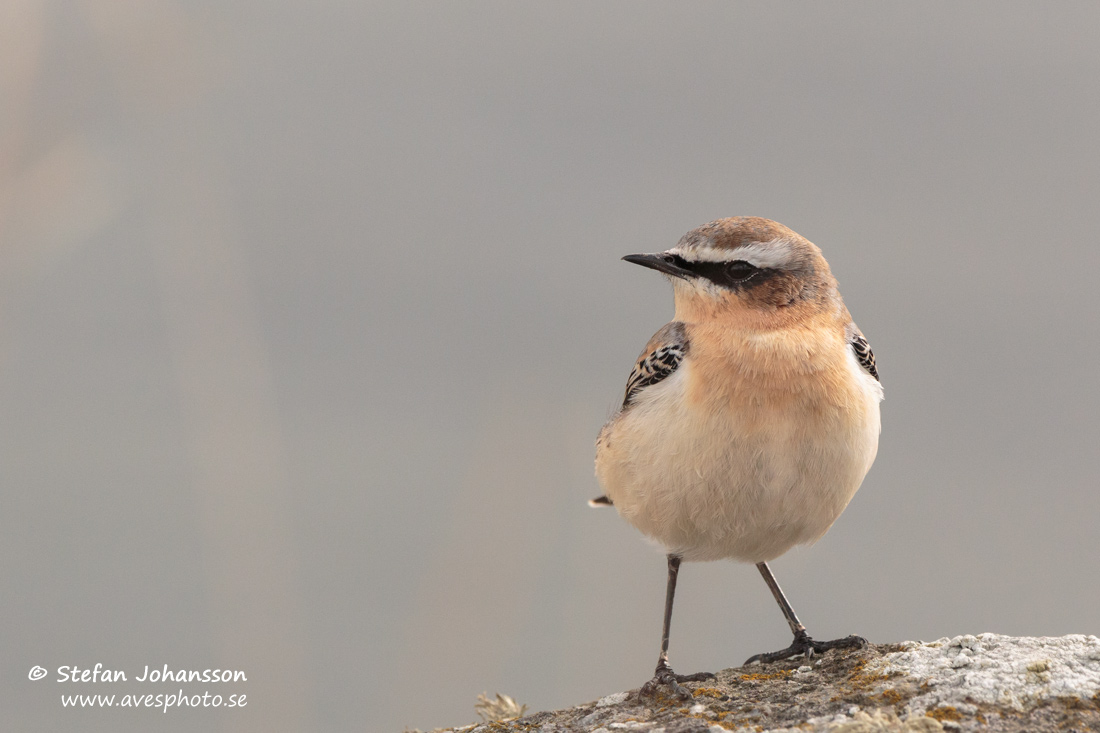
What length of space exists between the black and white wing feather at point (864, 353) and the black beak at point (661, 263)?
0.88 metres

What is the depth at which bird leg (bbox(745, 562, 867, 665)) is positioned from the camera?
4.36 meters

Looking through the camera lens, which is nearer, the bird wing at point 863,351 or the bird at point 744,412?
the bird at point 744,412

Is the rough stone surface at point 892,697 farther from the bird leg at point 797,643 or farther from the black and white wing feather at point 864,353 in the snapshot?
the black and white wing feather at point 864,353

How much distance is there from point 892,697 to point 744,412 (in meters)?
1.33

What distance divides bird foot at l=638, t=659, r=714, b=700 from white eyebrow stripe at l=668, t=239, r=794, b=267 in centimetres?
189

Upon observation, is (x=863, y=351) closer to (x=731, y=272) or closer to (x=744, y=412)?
(x=731, y=272)

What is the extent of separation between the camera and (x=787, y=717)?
331 cm

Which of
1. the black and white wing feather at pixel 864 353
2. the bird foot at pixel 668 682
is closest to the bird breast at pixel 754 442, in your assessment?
the black and white wing feather at pixel 864 353

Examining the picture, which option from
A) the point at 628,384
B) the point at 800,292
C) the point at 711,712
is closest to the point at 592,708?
the point at 711,712

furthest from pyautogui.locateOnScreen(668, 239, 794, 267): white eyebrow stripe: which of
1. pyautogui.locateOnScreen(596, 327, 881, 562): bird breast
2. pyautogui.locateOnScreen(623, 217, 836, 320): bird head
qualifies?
pyautogui.locateOnScreen(596, 327, 881, 562): bird breast

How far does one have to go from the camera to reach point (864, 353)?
15.8 ft

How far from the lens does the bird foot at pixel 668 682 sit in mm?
3875

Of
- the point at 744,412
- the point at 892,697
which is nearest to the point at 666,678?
the point at 892,697

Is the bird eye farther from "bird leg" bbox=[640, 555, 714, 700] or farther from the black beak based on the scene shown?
"bird leg" bbox=[640, 555, 714, 700]
